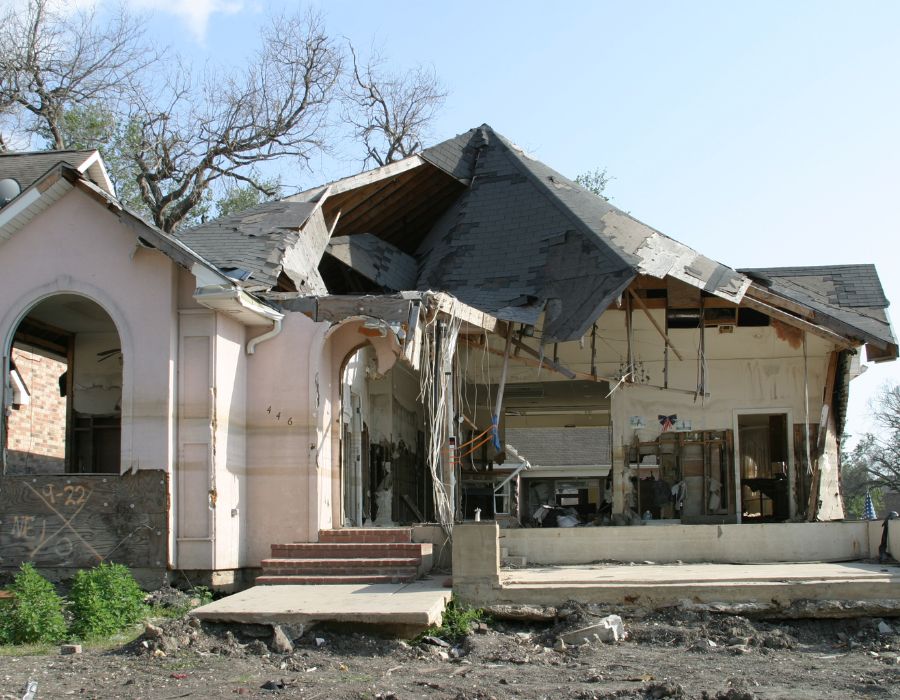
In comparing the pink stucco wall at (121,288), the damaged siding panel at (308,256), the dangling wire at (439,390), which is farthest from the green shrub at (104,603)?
the damaged siding panel at (308,256)

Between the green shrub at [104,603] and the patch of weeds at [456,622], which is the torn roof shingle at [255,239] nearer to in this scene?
the green shrub at [104,603]

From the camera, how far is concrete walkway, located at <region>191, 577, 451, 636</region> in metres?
10.5

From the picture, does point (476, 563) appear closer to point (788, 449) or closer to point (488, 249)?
point (488, 249)

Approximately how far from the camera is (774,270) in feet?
67.9

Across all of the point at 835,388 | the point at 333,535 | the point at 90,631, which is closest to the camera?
the point at 90,631

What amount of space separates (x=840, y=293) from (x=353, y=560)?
38.2 ft

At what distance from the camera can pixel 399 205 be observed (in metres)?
20.4

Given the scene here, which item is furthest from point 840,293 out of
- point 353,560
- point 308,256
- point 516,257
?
point 353,560

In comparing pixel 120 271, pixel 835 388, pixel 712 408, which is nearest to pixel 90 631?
pixel 120 271

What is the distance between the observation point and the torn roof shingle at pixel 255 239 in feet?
49.0

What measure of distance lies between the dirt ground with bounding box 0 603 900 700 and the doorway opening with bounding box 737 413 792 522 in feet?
27.4

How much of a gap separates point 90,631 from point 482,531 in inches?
172

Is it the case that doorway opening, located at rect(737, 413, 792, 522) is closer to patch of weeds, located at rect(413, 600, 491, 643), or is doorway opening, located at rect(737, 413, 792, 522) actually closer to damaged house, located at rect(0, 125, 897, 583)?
damaged house, located at rect(0, 125, 897, 583)

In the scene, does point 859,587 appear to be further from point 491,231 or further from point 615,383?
point 491,231
